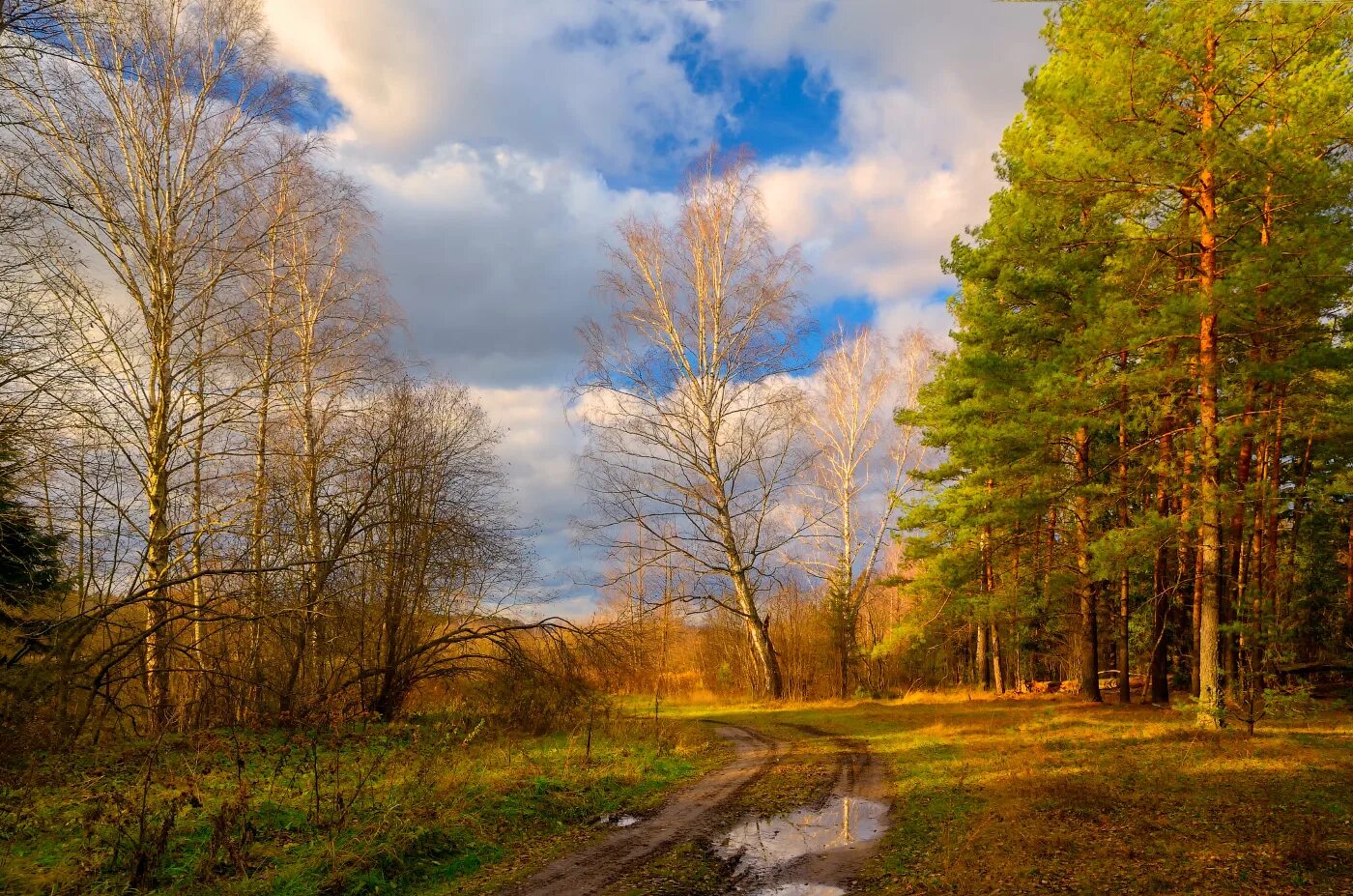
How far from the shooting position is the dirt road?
638 centimetres

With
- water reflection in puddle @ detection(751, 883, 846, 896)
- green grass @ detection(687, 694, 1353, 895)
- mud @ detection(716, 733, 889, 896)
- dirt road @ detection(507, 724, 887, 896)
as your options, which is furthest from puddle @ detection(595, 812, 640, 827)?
green grass @ detection(687, 694, 1353, 895)

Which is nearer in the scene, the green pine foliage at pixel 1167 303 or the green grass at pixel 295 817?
the green grass at pixel 295 817

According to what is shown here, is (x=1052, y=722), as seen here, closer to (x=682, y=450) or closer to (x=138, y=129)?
(x=682, y=450)

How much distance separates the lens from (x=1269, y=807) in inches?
307

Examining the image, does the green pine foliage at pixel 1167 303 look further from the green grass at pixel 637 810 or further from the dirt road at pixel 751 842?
the dirt road at pixel 751 842

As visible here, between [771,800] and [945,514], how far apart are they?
12600 mm

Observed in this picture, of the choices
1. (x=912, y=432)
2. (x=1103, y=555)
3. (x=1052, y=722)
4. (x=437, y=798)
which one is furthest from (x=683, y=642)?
(x=437, y=798)

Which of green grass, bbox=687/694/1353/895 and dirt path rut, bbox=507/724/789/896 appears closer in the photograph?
green grass, bbox=687/694/1353/895

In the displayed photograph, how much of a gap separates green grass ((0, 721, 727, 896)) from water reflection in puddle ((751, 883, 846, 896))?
233 centimetres

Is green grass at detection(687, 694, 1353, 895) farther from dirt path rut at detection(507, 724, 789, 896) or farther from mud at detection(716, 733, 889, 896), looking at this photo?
dirt path rut at detection(507, 724, 789, 896)

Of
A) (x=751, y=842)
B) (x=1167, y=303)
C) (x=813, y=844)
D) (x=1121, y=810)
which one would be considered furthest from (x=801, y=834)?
(x=1167, y=303)

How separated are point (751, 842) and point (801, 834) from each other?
2.02 feet

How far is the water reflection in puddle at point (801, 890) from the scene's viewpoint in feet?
19.9

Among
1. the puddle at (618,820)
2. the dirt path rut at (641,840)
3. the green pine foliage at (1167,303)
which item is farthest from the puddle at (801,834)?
the green pine foliage at (1167,303)
